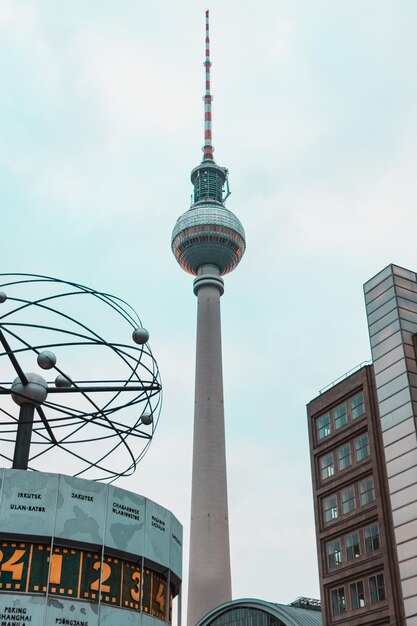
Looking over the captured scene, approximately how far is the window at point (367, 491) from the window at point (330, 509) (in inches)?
127

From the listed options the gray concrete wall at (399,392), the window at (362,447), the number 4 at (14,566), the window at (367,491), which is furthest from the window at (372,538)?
the number 4 at (14,566)

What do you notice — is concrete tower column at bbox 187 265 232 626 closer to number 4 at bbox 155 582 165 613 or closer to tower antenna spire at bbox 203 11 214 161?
tower antenna spire at bbox 203 11 214 161

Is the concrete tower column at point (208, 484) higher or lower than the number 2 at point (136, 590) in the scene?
higher

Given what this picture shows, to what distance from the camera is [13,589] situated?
19562mm

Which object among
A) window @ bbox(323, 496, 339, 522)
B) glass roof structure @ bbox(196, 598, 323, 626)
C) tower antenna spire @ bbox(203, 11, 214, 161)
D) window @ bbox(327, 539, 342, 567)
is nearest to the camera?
window @ bbox(327, 539, 342, 567)

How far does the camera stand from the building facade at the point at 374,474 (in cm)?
4966

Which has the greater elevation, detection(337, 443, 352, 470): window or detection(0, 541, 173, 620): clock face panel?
detection(337, 443, 352, 470): window

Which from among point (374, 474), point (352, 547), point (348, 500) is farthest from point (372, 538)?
point (374, 474)

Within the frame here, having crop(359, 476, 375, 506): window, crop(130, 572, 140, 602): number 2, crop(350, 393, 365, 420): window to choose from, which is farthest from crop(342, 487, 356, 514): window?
crop(130, 572, 140, 602): number 2

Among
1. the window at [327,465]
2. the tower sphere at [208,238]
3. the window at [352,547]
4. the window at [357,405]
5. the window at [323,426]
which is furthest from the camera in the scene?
the tower sphere at [208,238]

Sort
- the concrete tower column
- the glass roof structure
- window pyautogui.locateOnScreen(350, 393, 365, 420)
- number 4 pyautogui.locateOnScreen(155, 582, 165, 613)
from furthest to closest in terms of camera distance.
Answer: the concrete tower column
the glass roof structure
window pyautogui.locateOnScreen(350, 393, 365, 420)
number 4 pyautogui.locateOnScreen(155, 582, 165, 613)

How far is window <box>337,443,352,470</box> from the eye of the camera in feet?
189

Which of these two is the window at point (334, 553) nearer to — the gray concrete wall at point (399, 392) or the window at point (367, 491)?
the window at point (367, 491)

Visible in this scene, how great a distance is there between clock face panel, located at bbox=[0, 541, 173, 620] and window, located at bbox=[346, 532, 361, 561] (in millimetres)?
34426
